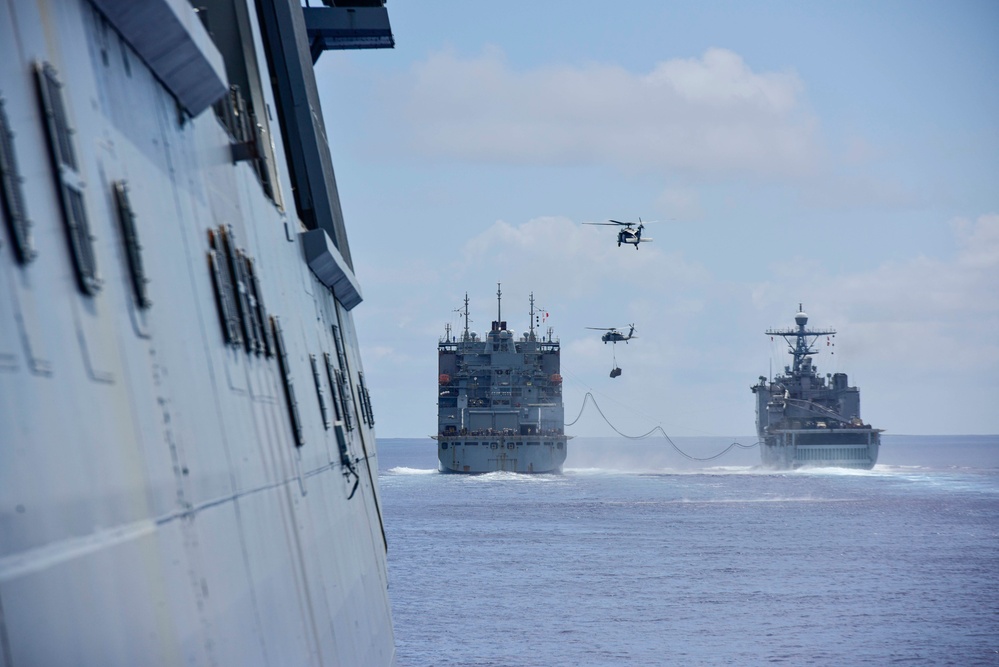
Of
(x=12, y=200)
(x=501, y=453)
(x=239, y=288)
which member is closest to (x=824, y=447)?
(x=501, y=453)

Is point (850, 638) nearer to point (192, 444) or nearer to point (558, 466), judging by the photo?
point (192, 444)

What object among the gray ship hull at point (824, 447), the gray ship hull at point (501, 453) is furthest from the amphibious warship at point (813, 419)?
the gray ship hull at point (501, 453)

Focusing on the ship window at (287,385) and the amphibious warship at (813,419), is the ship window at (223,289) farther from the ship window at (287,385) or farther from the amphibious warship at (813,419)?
the amphibious warship at (813,419)

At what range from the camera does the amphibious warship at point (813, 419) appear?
14762 cm

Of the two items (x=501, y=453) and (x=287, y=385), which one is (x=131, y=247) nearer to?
(x=287, y=385)

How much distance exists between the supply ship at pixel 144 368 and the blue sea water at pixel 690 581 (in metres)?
24.4

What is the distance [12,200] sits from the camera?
4.07 m

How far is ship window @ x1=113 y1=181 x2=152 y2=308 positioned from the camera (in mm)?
5527

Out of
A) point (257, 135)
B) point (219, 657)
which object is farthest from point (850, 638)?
point (219, 657)

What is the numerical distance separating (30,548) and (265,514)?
4221mm

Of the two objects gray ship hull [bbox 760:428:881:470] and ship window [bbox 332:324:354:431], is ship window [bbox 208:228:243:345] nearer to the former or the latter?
ship window [bbox 332:324:354:431]

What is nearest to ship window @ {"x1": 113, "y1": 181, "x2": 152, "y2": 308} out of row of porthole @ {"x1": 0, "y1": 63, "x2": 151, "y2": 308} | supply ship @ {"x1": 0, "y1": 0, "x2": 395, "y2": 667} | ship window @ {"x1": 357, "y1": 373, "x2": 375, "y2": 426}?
supply ship @ {"x1": 0, "y1": 0, "x2": 395, "y2": 667}

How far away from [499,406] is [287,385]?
4962 inches

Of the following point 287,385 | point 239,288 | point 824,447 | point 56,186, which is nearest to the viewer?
point 56,186
